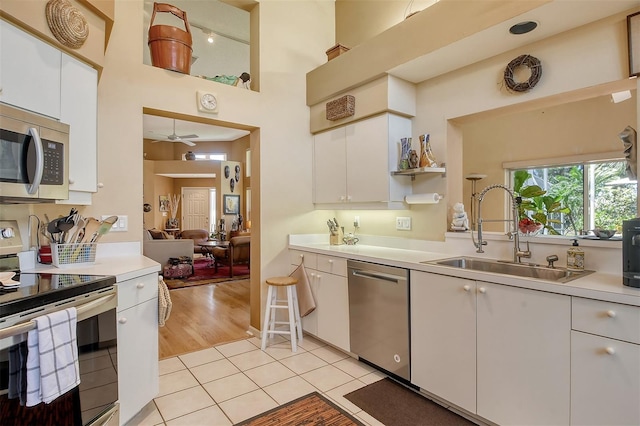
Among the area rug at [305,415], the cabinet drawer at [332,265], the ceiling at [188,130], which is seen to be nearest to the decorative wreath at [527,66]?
the cabinet drawer at [332,265]

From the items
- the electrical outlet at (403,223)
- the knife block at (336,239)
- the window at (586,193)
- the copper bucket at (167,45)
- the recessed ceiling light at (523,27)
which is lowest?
the knife block at (336,239)

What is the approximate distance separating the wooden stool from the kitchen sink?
53.4 inches

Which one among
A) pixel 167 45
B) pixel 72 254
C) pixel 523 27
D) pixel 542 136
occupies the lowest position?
pixel 72 254

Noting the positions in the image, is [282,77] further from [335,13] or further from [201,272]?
[201,272]

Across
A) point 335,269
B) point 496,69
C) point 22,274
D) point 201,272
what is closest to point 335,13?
point 496,69

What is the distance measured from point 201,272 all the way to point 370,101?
5711mm

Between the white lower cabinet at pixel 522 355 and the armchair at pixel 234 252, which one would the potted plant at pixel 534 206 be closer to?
the white lower cabinet at pixel 522 355

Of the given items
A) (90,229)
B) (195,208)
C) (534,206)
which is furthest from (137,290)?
(195,208)

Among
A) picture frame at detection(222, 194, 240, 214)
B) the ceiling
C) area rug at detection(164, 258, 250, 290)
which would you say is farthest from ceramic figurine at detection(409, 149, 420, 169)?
picture frame at detection(222, 194, 240, 214)

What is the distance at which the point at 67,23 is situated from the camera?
191 cm

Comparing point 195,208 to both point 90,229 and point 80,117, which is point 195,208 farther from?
point 80,117

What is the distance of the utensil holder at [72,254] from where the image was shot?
6.68ft

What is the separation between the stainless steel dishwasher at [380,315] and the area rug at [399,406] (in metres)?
0.13

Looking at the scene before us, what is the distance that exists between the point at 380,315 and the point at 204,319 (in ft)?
7.84
